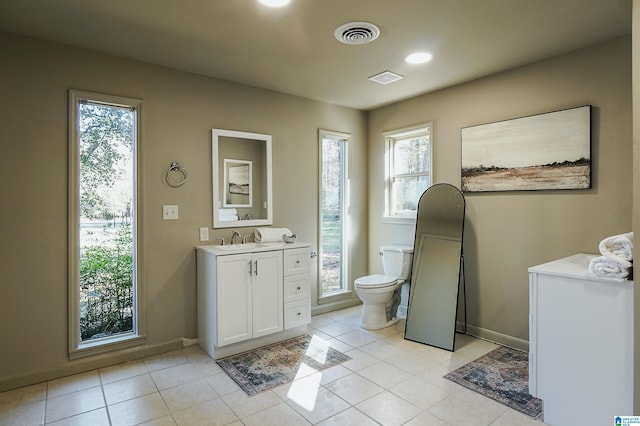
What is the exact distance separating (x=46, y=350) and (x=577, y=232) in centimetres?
407

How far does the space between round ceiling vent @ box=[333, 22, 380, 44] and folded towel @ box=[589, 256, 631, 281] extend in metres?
1.92

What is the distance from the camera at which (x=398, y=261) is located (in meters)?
3.80

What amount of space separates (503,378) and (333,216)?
2391mm

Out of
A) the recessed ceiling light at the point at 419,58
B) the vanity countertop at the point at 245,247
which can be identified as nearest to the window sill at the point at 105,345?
the vanity countertop at the point at 245,247

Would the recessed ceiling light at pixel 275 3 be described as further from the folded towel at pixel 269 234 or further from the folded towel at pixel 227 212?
the folded towel at pixel 269 234

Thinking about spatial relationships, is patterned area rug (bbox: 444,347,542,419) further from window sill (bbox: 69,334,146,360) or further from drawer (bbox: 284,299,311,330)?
window sill (bbox: 69,334,146,360)

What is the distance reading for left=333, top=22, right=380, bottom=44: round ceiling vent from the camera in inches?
90.7

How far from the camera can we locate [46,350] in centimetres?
254

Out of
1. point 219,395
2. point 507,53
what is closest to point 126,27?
point 219,395

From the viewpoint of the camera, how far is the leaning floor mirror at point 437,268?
124 inches

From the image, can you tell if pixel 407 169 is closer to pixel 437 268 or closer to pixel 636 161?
pixel 437 268

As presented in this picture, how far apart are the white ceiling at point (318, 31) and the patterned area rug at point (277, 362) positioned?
245cm

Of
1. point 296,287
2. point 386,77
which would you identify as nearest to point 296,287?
point 296,287

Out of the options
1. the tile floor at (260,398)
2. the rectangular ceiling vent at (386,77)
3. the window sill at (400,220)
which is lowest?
the tile floor at (260,398)
